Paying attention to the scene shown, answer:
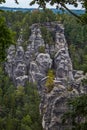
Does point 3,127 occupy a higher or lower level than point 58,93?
lower

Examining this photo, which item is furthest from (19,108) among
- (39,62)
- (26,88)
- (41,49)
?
(41,49)

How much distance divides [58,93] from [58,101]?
3974 millimetres

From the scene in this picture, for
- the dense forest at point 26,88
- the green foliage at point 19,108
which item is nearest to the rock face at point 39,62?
the dense forest at point 26,88

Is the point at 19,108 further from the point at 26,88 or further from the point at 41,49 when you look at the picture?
the point at 41,49

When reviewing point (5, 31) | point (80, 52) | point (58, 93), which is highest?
point (5, 31)

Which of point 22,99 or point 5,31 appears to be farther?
point 22,99

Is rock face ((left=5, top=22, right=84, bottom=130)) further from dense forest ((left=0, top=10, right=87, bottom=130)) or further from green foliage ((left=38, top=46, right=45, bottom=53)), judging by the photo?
dense forest ((left=0, top=10, right=87, bottom=130))

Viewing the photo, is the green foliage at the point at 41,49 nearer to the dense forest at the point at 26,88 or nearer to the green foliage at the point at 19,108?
the dense forest at the point at 26,88

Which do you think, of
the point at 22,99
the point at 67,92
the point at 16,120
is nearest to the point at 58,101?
the point at 67,92

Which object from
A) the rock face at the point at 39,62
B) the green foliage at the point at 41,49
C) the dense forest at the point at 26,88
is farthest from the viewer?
the green foliage at the point at 41,49

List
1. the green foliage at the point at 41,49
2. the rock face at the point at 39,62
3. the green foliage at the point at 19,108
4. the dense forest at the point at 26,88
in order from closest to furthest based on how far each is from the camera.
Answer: the green foliage at the point at 19,108
the dense forest at the point at 26,88
the rock face at the point at 39,62
the green foliage at the point at 41,49

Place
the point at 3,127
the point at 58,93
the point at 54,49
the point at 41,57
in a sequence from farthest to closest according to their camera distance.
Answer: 1. the point at 54,49
2. the point at 41,57
3. the point at 3,127
4. the point at 58,93

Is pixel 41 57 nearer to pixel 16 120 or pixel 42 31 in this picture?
pixel 42 31

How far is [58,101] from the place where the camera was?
57.1 metres
